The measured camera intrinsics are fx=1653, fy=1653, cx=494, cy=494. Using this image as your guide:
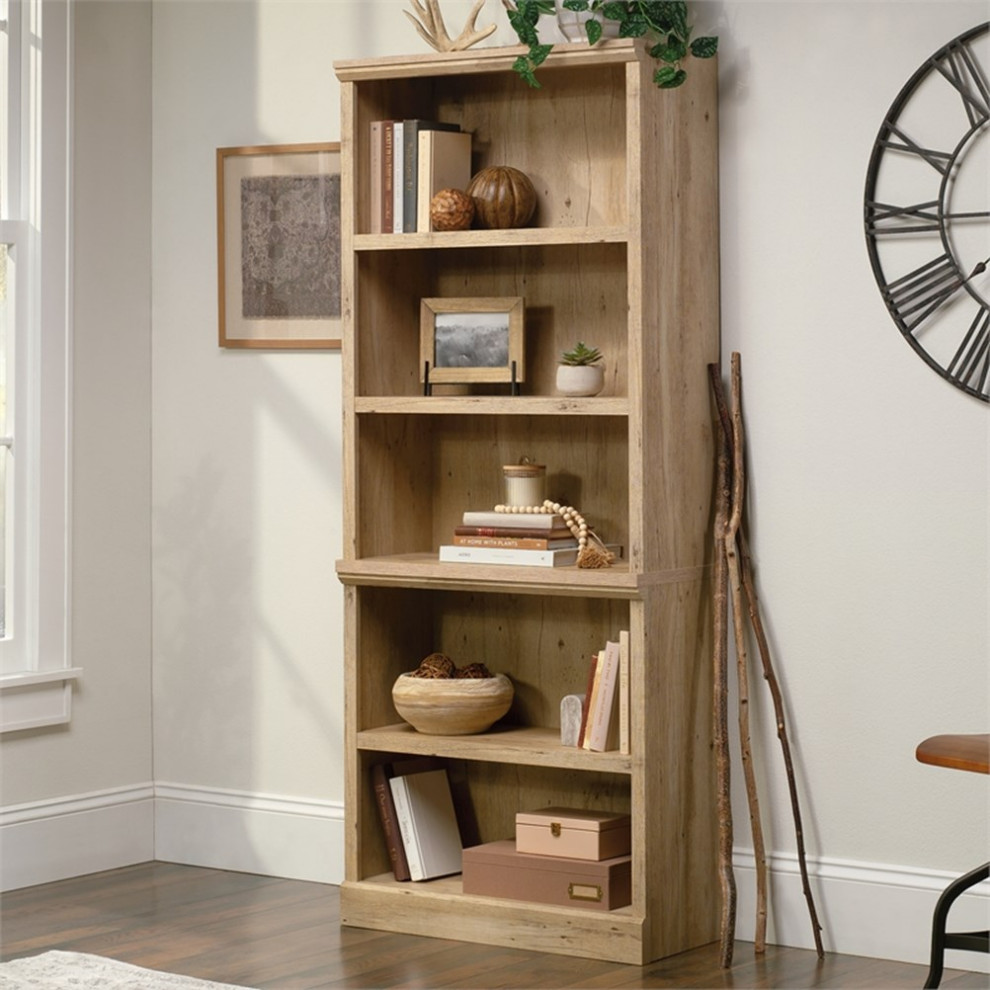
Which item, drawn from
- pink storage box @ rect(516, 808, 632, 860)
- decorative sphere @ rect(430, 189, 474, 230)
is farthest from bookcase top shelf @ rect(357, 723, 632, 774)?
decorative sphere @ rect(430, 189, 474, 230)

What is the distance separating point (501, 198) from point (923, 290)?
975mm

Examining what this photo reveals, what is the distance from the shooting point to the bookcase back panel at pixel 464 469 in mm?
3973

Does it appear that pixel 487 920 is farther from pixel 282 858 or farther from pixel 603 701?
pixel 282 858

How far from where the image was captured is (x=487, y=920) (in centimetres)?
377

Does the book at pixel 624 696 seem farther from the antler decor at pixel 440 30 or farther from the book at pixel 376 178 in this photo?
the antler decor at pixel 440 30

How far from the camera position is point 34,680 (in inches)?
169

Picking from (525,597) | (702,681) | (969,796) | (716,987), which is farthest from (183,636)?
(969,796)

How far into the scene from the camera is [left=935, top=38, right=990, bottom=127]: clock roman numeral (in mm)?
3506

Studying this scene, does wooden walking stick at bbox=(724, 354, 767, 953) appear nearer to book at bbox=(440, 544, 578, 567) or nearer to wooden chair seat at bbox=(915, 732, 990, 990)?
book at bbox=(440, 544, 578, 567)

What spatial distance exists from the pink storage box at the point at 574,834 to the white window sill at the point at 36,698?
133 cm

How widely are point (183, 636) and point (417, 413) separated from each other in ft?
3.63

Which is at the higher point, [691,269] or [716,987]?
[691,269]

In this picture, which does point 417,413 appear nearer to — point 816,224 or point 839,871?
point 816,224

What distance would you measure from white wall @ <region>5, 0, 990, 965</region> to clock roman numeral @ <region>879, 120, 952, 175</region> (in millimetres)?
54
